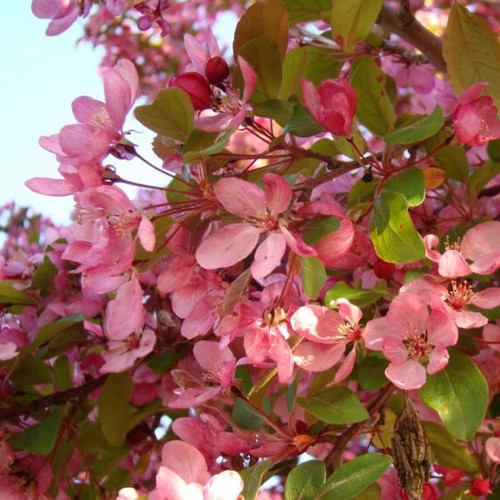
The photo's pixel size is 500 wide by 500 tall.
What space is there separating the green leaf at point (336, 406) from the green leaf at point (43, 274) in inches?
20.2

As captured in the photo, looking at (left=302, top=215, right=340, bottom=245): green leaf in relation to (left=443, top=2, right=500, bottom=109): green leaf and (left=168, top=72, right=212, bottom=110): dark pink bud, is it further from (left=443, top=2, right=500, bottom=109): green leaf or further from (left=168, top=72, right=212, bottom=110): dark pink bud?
(left=443, top=2, right=500, bottom=109): green leaf

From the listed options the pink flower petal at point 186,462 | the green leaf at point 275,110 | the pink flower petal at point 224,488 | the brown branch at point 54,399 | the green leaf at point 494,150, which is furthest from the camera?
the green leaf at point 494,150

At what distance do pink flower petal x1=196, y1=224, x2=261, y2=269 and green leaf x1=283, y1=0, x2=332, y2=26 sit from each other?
2.08 ft

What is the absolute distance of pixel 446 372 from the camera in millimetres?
903

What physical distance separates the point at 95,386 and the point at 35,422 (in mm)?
112

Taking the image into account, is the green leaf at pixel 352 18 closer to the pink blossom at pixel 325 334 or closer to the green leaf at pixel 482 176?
the green leaf at pixel 482 176

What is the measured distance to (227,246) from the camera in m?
0.87

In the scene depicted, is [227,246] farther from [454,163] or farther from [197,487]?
[454,163]

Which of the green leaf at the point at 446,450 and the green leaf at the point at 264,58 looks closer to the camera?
the green leaf at the point at 264,58

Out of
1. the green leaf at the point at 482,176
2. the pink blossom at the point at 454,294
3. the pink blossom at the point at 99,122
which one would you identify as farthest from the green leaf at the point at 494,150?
the pink blossom at the point at 99,122

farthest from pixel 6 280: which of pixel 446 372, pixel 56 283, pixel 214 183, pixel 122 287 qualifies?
pixel 446 372

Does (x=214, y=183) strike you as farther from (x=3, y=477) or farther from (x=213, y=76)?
(x=3, y=477)

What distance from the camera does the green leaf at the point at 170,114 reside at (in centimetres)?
87

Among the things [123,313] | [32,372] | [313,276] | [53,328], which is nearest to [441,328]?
[313,276]
